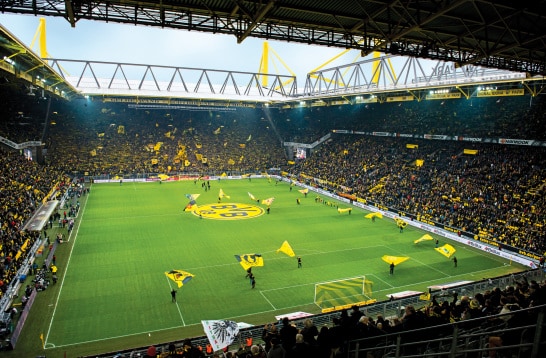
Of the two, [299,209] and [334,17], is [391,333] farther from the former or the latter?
[299,209]

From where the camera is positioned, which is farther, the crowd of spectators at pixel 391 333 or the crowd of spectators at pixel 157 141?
the crowd of spectators at pixel 157 141

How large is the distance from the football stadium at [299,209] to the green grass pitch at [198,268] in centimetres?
16

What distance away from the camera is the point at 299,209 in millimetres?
46875

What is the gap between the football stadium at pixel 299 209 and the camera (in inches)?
508

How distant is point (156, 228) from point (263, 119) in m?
56.8

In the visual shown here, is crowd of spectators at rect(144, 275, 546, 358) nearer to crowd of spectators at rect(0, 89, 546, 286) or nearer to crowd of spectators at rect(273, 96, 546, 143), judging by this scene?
crowd of spectators at rect(0, 89, 546, 286)

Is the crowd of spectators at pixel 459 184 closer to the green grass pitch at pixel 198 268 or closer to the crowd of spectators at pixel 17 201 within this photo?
the green grass pitch at pixel 198 268

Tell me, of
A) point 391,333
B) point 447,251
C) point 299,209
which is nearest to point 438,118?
point 299,209

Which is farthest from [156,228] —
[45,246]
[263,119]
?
[263,119]

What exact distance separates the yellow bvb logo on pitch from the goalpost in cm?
1847

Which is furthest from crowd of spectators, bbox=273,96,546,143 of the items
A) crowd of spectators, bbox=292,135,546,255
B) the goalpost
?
the goalpost

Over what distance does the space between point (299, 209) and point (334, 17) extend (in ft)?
112

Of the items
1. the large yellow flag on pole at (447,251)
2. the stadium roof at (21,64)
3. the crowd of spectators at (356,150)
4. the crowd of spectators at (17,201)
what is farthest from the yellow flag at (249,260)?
the stadium roof at (21,64)

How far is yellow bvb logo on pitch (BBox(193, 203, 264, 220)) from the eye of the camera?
42.2 meters
